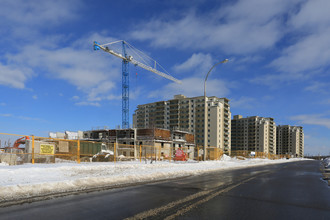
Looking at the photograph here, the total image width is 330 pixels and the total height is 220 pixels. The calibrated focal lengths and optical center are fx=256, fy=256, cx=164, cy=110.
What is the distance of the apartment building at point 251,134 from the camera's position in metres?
155

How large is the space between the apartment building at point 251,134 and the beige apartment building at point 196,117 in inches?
1334

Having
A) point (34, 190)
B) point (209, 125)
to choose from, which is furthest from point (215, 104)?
point (34, 190)

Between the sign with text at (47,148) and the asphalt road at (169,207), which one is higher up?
the sign with text at (47,148)

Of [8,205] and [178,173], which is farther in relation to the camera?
[178,173]

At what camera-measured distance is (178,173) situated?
53.2 feet

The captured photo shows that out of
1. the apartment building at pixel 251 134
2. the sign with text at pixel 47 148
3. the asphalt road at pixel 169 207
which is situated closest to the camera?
the asphalt road at pixel 169 207

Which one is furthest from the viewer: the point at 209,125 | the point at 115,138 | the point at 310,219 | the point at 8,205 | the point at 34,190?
the point at 209,125

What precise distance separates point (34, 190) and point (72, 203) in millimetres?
2292

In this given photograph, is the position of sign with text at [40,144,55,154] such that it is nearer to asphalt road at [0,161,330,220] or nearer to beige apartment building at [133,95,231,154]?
asphalt road at [0,161,330,220]

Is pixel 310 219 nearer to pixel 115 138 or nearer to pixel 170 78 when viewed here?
pixel 115 138

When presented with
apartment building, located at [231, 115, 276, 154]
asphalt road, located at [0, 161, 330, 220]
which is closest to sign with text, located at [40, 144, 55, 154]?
asphalt road, located at [0, 161, 330, 220]

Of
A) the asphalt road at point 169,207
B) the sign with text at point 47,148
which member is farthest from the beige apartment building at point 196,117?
the asphalt road at point 169,207

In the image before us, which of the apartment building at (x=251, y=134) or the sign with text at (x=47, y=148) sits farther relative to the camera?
the apartment building at (x=251, y=134)

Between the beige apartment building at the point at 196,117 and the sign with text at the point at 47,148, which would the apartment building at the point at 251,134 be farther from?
the sign with text at the point at 47,148
